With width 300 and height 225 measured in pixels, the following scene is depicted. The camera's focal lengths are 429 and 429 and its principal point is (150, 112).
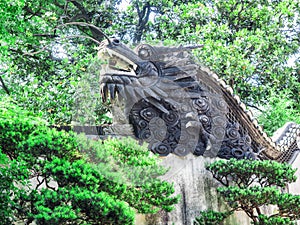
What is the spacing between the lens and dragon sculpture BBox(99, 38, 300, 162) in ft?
18.0

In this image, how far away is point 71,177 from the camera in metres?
3.64

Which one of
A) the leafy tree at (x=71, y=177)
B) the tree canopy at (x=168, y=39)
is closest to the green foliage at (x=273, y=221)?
the leafy tree at (x=71, y=177)

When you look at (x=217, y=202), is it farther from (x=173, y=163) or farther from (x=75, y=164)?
(x=75, y=164)

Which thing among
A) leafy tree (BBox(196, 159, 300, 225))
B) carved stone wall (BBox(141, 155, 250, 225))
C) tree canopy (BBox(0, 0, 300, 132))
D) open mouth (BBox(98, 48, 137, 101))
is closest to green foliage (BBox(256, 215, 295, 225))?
leafy tree (BBox(196, 159, 300, 225))

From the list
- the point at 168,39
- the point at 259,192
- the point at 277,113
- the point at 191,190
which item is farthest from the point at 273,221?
the point at 168,39

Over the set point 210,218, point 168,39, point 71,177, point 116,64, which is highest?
point 168,39

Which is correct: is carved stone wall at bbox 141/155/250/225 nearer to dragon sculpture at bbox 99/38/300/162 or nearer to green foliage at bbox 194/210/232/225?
dragon sculpture at bbox 99/38/300/162

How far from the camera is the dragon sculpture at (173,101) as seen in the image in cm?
549

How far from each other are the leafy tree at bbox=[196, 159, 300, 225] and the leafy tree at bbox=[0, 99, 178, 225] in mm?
923

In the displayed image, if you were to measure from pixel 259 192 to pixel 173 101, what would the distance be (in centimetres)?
173

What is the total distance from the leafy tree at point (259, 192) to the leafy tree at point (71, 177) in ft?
3.03

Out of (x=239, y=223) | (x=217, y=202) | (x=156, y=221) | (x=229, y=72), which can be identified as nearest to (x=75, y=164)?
(x=156, y=221)

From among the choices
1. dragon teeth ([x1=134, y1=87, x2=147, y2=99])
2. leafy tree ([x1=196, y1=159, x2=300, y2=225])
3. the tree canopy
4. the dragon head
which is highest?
the tree canopy

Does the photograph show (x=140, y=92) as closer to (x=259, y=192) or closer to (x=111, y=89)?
(x=111, y=89)
